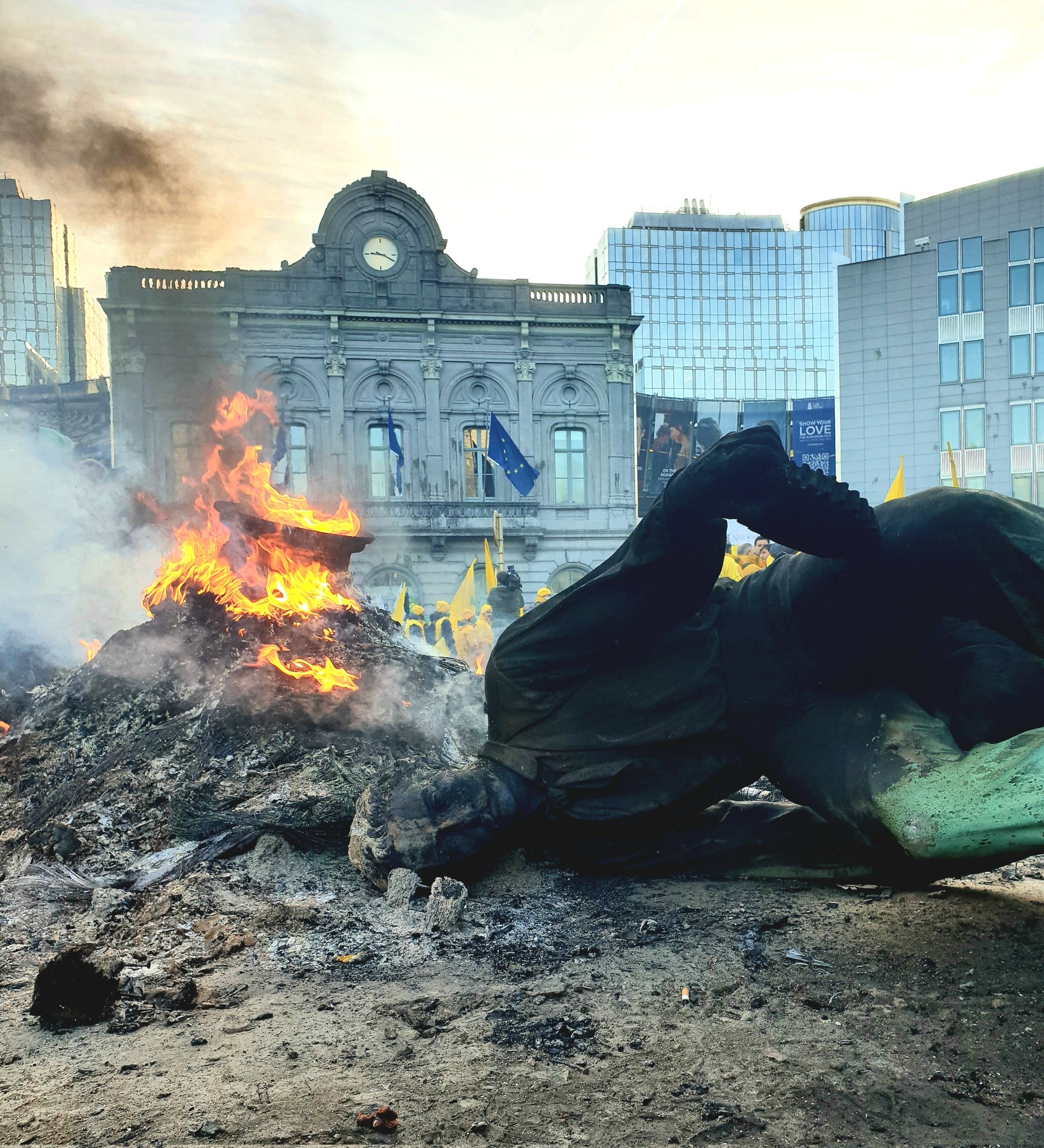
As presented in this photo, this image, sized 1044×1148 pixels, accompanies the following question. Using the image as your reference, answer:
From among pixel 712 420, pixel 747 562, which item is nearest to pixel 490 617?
pixel 747 562

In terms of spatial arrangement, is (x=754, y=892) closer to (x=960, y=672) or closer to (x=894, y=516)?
(x=960, y=672)

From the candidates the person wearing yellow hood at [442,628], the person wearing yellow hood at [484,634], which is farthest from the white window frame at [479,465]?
the person wearing yellow hood at [484,634]

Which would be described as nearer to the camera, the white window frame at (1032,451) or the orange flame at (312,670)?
the orange flame at (312,670)

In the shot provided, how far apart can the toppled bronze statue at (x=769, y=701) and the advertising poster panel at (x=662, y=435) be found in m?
26.5

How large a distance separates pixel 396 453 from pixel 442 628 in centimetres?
1020

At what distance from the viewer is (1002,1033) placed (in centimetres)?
205

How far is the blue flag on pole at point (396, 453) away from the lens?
77.8 ft

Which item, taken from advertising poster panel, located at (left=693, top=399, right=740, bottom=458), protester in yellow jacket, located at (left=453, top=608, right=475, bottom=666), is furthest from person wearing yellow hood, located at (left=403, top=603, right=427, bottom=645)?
advertising poster panel, located at (left=693, top=399, right=740, bottom=458)

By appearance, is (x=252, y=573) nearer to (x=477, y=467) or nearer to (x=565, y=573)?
(x=565, y=573)

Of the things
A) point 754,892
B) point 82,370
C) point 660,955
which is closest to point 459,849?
point 660,955

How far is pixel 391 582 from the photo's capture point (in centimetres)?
2519

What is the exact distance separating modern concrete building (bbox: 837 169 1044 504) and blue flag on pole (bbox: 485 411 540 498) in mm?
11055

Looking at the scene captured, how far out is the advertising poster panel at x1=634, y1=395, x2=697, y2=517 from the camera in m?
29.6

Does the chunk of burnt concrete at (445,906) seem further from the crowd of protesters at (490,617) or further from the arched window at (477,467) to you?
the arched window at (477,467)
